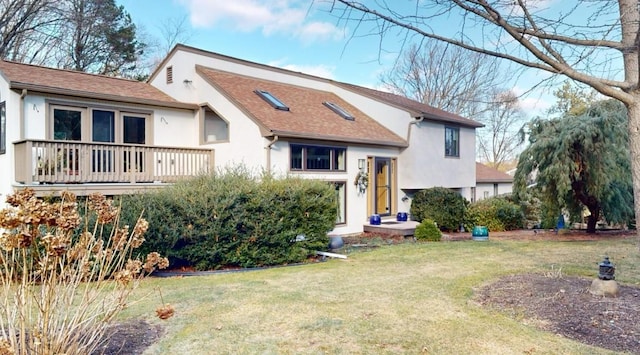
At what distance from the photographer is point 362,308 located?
5.11 metres

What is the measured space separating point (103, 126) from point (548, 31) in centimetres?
1130

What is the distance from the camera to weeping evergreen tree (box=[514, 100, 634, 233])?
10.7 metres

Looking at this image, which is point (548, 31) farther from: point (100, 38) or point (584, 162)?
point (100, 38)

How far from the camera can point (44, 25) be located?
20.8m

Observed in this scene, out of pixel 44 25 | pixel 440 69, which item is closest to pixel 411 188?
pixel 440 69

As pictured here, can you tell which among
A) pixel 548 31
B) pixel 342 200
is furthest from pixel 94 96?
pixel 548 31

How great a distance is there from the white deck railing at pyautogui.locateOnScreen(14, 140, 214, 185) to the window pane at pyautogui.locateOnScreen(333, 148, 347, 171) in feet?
12.3

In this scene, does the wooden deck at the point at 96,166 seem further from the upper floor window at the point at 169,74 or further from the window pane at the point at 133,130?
the upper floor window at the point at 169,74

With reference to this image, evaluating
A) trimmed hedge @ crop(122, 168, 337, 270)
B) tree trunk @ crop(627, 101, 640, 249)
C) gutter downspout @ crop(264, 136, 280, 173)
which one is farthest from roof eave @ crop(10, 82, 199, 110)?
tree trunk @ crop(627, 101, 640, 249)

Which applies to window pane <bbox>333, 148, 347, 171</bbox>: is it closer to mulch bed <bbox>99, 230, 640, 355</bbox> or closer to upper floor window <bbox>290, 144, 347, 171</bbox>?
upper floor window <bbox>290, 144, 347, 171</bbox>

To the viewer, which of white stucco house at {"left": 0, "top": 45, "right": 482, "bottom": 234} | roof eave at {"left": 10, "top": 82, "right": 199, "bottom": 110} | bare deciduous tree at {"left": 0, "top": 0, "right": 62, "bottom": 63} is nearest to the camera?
roof eave at {"left": 10, "top": 82, "right": 199, "bottom": 110}

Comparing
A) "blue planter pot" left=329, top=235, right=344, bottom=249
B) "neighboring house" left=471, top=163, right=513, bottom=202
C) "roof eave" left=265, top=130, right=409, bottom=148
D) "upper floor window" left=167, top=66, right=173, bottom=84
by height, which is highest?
"upper floor window" left=167, top=66, right=173, bottom=84

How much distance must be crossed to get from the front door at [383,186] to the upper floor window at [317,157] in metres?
1.97

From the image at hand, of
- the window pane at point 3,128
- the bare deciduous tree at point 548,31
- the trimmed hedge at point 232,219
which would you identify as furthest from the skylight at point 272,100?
the bare deciduous tree at point 548,31
